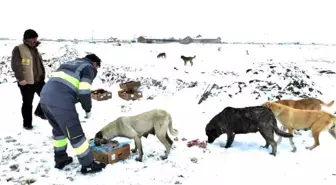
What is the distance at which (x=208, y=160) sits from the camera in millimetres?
6039

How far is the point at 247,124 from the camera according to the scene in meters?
6.53

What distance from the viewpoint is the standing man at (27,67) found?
7.03 m

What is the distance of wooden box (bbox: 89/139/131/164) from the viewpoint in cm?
570

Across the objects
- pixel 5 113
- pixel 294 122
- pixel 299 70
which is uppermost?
pixel 299 70

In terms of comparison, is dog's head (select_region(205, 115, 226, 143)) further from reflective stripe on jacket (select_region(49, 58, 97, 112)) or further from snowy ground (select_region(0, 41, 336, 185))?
reflective stripe on jacket (select_region(49, 58, 97, 112))

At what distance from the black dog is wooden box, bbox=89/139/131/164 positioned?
233 centimetres

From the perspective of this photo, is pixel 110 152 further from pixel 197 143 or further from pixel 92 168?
pixel 197 143

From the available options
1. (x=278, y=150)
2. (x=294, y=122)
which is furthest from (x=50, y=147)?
(x=294, y=122)

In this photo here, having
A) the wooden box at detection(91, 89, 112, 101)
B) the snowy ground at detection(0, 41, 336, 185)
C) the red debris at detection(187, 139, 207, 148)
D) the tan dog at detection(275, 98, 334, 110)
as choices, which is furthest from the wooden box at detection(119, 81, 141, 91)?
the tan dog at detection(275, 98, 334, 110)

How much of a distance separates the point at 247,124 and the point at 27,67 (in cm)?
585

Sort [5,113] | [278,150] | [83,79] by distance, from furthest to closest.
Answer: [5,113]
[278,150]
[83,79]

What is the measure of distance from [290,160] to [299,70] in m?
5.78

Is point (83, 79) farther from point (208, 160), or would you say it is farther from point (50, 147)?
point (208, 160)

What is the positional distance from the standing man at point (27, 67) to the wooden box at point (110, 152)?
2686 mm
